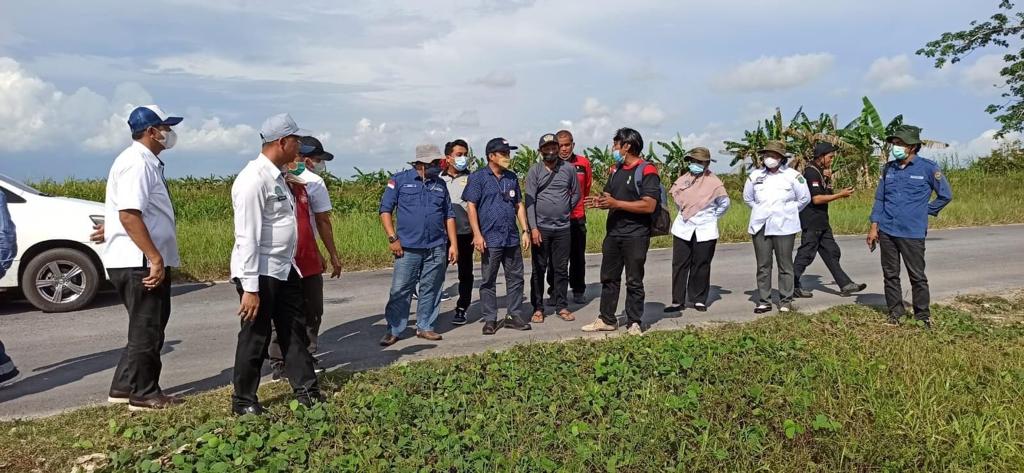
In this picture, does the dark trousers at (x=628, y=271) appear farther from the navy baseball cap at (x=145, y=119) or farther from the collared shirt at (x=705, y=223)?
the navy baseball cap at (x=145, y=119)

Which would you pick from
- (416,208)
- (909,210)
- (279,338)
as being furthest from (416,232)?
(909,210)

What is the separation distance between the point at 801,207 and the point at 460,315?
12.6 ft

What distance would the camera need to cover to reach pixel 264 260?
4457 millimetres

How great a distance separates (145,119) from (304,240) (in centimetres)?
128

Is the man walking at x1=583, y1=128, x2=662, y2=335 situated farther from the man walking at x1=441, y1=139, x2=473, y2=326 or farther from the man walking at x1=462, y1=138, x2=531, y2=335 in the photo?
the man walking at x1=441, y1=139, x2=473, y2=326

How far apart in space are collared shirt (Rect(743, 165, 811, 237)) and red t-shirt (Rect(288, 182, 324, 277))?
183 inches

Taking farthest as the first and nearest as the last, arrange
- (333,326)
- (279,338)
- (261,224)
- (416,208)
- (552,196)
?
1. (333,326)
2. (552,196)
3. (416,208)
4. (279,338)
5. (261,224)

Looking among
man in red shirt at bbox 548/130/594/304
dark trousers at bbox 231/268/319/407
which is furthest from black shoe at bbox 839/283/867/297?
dark trousers at bbox 231/268/319/407

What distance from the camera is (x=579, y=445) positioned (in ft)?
12.6

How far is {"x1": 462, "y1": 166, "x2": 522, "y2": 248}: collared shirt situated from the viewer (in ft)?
23.2

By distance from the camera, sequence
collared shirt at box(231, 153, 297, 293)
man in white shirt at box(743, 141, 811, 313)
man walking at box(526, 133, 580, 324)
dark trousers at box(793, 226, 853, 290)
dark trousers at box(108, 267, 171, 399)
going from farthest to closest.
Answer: dark trousers at box(793, 226, 853, 290) < man in white shirt at box(743, 141, 811, 313) < man walking at box(526, 133, 580, 324) < dark trousers at box(108, 267, 171, 399) < collared shirt at box(231, 153, 297, 293)

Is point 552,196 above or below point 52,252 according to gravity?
above

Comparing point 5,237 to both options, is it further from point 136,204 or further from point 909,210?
point 909,210

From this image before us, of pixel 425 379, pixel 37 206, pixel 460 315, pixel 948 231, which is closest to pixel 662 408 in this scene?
pixel 425 379
